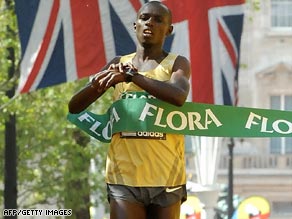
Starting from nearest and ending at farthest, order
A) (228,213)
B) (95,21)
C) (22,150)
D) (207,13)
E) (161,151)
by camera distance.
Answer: (161,151)
(95,21)
(207,13)
(22,150)
(228,213)

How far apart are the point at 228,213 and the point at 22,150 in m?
8.84

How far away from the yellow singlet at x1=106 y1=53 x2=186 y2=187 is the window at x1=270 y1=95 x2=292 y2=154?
36.2 metres

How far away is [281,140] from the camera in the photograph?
42688mm

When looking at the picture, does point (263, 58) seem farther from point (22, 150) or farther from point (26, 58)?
point (26, 58)

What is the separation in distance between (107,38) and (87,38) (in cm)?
28

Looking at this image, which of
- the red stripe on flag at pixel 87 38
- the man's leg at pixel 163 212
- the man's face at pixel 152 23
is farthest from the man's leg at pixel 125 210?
the red stripe on flag at pixel 87 38

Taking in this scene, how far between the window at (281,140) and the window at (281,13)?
8.53 ft

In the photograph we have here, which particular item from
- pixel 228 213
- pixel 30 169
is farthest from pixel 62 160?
pixel 228 213

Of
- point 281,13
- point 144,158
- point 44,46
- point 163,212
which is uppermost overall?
point 281,13

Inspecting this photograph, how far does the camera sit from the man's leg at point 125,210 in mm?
5656

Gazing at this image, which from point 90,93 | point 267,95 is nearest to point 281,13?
point 267,95

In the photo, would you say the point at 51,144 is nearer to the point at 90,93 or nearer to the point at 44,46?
the point at 44,46

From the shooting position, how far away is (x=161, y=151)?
5738mm

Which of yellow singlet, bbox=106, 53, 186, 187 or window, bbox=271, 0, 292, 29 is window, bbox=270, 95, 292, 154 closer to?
window, bbox=271, 0, 292, 29
